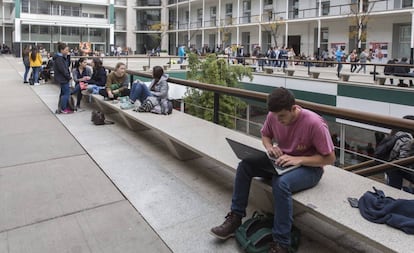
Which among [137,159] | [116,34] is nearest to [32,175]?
[137,159]

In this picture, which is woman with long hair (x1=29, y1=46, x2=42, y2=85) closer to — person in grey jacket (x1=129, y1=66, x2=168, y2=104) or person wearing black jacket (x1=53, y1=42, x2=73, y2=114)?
person wearing black jacket (x1=53, y1=42, x2=73, y2=114)

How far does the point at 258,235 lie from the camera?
10.1 feet

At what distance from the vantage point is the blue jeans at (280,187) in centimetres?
294

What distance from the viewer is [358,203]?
292 cm

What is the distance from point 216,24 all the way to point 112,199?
148ft

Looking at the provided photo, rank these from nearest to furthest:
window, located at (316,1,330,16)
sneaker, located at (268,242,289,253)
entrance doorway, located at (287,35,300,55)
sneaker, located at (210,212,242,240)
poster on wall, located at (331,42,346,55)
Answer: sneaker, located at (268,242,289,253), sneaker, located at (210,212,242,240), poster on wall, located at (331,42,346,55), window, located at (316,1,330,16), entrance doorway, located at (287,35,300,55)

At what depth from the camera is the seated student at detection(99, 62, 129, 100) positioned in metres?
8.62

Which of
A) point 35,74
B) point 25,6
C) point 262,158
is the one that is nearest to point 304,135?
point 262,158

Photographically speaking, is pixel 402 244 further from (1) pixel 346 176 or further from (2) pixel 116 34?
(2) pixel 116 34

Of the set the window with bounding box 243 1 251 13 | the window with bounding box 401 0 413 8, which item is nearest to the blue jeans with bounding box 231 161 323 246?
the window with bounding box 401 0 413 8

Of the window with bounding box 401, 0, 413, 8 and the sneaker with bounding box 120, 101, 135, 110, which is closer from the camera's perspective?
the sneaker with bounding box 120, 101, 135, 110

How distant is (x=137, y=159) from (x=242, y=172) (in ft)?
8.80

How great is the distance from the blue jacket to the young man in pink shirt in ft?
1.60

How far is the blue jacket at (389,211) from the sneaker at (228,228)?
98cm
